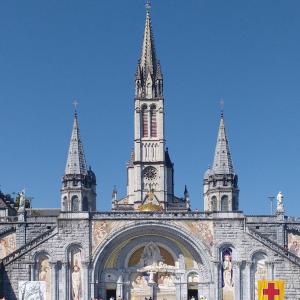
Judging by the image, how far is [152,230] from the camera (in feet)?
241

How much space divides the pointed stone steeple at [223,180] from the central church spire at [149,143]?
2790cm

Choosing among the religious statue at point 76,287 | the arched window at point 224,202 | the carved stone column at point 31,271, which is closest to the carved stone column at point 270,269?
the arched window at point 224,202

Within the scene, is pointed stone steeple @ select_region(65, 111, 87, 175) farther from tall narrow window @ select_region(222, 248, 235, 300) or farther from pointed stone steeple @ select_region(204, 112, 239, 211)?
tall narrow window @ select_region(222, 248, 235, 300)

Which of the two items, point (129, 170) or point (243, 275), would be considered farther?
point (129, 170)

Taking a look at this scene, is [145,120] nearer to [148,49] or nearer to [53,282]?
[148,49]

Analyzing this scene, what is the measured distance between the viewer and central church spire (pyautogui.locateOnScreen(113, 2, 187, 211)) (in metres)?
114

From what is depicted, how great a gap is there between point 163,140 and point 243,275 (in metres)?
44.9

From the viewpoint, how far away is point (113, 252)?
73625 millimetres

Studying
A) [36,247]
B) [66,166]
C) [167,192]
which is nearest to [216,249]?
[36,247]

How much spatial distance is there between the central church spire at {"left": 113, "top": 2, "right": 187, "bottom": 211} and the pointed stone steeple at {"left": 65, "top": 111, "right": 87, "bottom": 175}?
23670mm

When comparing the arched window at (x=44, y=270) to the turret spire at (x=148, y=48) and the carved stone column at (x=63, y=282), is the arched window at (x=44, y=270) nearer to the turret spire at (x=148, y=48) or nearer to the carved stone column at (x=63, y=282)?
the carved stone column at (x=63, y=282)

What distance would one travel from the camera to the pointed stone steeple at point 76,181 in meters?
88.1

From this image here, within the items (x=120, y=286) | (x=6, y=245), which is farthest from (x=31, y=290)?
(x=6, y=245)

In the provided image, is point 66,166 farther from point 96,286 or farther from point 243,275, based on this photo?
point 243,275
